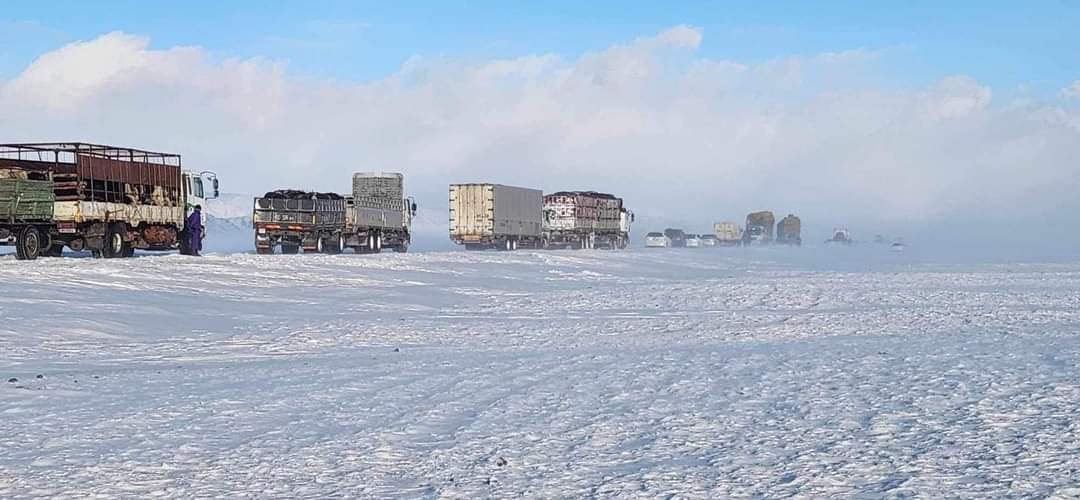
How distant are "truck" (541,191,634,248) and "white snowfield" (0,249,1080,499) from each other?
43.6 metres

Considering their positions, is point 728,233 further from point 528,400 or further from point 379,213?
point 528,400

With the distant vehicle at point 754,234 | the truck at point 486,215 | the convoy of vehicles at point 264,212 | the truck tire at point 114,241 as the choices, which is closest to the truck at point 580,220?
the convoy of vehicles at point 264,212

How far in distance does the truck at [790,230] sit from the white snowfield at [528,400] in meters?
95.3

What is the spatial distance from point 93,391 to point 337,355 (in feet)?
11.7

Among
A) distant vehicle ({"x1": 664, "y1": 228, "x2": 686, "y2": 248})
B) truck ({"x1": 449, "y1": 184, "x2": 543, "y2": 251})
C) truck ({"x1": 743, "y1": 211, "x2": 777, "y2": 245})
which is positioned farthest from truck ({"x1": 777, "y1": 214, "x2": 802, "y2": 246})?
truck ({"x1": 449, "y1": 184, "x2": 543, "y2": 251})

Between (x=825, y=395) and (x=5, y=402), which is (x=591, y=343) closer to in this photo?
(x=825, y=395)

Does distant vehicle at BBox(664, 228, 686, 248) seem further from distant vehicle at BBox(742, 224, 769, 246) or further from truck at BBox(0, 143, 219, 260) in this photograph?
truck at BBox(0, 143, 219, 260)

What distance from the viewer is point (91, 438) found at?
764cm

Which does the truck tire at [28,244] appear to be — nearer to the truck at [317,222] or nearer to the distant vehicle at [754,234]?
the truck at [317,222]

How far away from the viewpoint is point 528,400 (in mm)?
9352

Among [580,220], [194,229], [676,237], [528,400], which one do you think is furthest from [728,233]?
[528,400]

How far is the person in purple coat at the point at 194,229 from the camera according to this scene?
35.2 metres

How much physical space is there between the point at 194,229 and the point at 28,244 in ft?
27.4

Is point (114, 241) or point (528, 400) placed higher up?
point (114, 241)
